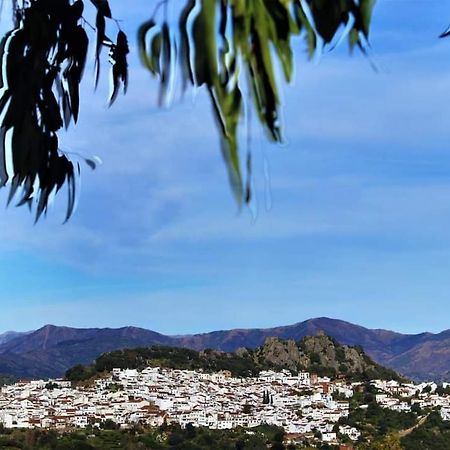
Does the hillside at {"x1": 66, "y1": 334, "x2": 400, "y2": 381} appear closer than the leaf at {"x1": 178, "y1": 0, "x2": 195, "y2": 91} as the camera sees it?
No

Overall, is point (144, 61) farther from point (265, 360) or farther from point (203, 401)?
point (265, 360)

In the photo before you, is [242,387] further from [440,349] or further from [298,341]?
[440,349]

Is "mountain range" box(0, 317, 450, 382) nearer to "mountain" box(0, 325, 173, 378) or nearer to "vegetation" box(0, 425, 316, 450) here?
"mountain" box(0, 325, 173, 378)

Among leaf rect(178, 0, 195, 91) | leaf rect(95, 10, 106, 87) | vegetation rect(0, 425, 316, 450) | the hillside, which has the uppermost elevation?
the hillside

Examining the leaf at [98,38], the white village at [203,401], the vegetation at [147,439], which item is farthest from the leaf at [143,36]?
the white village at [203,401]

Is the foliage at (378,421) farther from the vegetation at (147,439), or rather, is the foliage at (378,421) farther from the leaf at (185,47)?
the leaf at (185,47)

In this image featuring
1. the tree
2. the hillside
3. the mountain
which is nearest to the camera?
the tree

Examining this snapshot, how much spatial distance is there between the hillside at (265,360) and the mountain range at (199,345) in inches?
1127

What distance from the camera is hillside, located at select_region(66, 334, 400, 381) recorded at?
51.8m

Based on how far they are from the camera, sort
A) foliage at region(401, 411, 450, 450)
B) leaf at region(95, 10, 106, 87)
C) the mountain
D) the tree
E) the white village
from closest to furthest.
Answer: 1. the tree
2. leaf at region(95, 10, 106, 87)
3. foliage at region(401, 411, 450, 450)
4. the white village
5. the mountain

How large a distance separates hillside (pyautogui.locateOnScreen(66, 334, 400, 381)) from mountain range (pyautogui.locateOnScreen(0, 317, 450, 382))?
28.6 metres

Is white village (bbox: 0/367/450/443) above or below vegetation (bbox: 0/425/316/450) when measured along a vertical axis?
above

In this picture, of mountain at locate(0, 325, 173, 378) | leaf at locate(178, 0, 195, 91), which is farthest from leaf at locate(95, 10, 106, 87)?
mountain at locate(0, 325, 173, 378)

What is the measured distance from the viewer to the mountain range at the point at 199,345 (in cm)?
8884
